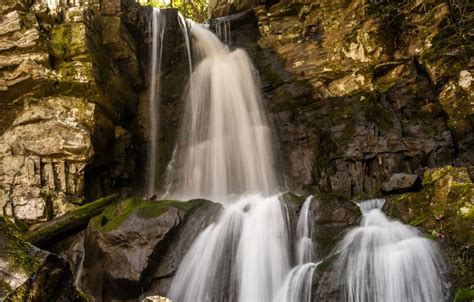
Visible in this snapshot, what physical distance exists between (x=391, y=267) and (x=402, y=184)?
3163 mm

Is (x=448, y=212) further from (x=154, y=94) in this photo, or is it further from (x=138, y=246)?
(x=154, y=94)

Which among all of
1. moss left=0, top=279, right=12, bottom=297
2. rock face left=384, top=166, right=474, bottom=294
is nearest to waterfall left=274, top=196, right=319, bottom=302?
rock face left=384, top=166, right=474, bottom=294

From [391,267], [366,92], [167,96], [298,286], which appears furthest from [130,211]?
[366,92]

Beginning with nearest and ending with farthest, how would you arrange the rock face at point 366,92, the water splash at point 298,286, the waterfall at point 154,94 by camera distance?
the water splash at point 298,286
the rock face at point 366,92
the waterfall at point 154,94

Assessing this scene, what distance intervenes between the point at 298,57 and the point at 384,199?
280 inches

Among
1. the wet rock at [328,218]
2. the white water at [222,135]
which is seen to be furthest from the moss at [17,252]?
the white water at [222,135]

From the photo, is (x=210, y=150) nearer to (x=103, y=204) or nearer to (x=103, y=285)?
(x=103, y=204)

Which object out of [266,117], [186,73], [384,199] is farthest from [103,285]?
[186,73]

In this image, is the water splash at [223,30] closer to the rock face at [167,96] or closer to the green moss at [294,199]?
the rock face at [167,96]

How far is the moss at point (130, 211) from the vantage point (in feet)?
30.2

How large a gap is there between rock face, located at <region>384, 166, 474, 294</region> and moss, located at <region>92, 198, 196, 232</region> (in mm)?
4562

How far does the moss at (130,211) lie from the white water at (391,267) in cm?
373

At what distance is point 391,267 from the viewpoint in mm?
7016

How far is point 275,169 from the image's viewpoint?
520 inches
